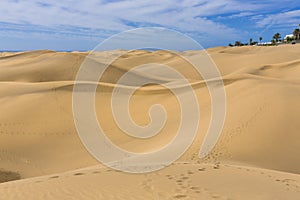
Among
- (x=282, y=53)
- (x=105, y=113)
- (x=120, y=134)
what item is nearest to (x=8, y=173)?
(x=120, y=134)

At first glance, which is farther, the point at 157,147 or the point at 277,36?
the point at 277,36

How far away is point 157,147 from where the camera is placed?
26.8 ft

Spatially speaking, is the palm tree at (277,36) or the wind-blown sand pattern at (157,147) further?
the palm tree at (277,36)

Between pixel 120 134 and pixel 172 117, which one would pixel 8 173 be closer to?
pixel 120 134

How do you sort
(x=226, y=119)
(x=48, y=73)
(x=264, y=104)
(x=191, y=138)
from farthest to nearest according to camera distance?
(x=48, y=73)
(x=264, y=104)
(x=226, y=119)
(x=191, y=138)

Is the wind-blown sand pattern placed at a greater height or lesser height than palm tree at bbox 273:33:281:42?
lesser

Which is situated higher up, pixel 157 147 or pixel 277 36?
pixel 277 36

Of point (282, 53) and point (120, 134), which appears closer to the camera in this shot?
point (120, 134)

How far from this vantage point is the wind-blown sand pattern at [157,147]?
4312 mm

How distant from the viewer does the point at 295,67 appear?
21.8 metres

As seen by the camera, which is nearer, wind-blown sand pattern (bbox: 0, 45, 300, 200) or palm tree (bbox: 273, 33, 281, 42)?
wind-blown sand pattern (bbox: 0, 45, 300, 200)

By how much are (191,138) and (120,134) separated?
2978 mm

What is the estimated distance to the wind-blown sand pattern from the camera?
4.31 m

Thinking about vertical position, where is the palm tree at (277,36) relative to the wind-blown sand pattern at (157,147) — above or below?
above
